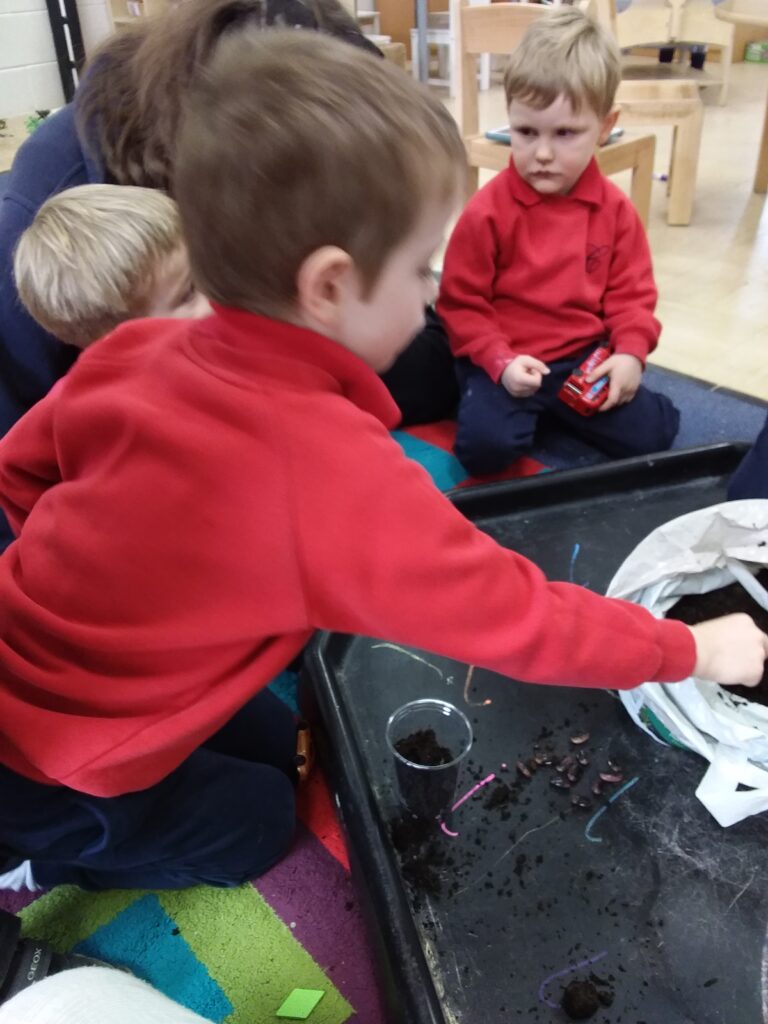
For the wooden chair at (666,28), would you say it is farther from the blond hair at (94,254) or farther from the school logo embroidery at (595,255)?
the blond hair at (94,254)

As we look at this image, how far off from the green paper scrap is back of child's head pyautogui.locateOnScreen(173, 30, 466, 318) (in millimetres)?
644

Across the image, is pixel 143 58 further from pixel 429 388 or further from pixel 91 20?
pixel 91 20

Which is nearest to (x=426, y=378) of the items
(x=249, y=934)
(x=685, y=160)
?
(x=249, y=934)

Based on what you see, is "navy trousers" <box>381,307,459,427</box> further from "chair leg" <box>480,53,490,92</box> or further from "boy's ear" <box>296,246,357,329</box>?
"chair leg" <box>480,53,490,92</box>

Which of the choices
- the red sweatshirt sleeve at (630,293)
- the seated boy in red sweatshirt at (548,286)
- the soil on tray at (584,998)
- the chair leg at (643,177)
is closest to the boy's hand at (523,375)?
the seated boy in red sweatshirt at (548,286)

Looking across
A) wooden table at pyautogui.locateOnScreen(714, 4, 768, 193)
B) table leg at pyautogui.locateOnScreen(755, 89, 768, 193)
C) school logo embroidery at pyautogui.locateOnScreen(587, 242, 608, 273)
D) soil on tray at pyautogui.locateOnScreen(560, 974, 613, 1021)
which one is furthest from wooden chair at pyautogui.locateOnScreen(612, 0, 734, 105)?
soil on tray at pyautogui.locateOnScreen(560, 974, 613, 1021)

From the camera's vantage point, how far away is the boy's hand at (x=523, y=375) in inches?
54.4

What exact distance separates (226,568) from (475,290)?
104 centimetres

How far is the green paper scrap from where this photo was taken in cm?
79

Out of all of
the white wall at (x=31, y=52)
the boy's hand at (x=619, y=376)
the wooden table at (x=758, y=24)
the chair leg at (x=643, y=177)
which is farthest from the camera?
the white wall at (x=31, y=52)

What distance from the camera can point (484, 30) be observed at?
2008 mm

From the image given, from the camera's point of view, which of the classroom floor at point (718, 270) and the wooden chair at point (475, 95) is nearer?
the classroom floor at point (718, 270)

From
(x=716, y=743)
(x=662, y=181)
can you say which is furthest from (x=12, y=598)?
(x=662, y=181)

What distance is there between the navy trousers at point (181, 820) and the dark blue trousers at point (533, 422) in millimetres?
622
